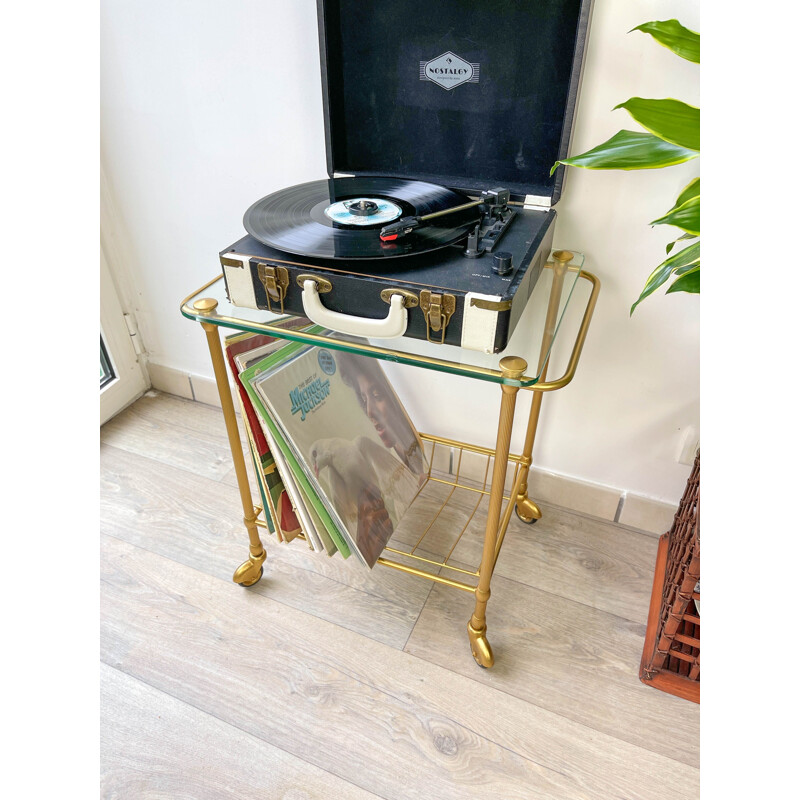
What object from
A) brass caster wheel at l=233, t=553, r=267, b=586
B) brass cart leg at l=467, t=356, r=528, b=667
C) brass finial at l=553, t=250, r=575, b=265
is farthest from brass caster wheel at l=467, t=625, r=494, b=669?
brass finial at l=553, t=250, r=575, b=265

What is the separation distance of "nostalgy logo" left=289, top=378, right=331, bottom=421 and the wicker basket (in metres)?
0.71


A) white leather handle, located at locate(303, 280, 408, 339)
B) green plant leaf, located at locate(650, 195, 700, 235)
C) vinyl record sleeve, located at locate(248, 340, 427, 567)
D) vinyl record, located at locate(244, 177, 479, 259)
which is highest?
green plant leaf, located at locate(650, 195, 700, 235)

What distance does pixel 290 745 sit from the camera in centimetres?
104

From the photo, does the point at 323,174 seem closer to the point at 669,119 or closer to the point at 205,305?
the point at 205,305

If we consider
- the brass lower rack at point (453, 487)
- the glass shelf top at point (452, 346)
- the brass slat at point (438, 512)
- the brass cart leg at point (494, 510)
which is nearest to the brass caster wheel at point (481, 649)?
the brass cart leg at point (494, 510)

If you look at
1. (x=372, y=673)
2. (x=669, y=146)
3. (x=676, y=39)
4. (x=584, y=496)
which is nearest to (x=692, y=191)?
(x=669, y=146)

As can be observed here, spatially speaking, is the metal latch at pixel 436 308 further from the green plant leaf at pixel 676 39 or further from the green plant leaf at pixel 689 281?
the green plant leaf at pixel 676 39

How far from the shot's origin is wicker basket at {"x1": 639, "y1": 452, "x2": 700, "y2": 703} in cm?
101

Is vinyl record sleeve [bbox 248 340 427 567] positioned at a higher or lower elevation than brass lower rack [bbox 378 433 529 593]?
higher

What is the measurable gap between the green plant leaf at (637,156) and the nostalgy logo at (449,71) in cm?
31

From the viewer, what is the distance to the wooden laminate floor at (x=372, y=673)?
1.00 m

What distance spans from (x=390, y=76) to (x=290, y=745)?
1.17 meters

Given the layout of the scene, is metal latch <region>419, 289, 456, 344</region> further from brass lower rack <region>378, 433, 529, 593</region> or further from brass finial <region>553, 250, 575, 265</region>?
brass lower rack <region>378, 433, 529, 593</region>
